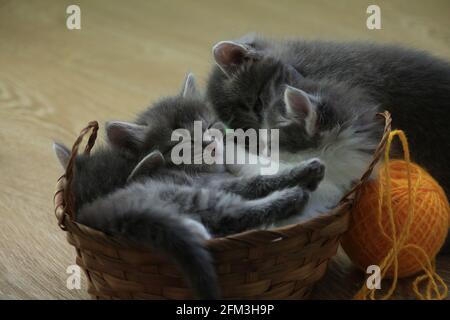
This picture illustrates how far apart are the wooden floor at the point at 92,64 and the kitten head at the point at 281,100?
308mm

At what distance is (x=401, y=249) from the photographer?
1.32m

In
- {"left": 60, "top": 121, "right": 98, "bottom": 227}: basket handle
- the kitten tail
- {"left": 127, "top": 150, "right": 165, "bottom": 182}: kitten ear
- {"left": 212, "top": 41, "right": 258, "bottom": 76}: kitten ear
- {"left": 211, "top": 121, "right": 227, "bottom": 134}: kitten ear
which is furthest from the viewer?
{"left": 212, "top": 41, "right": 258, "bottom": 76}: kitten ear

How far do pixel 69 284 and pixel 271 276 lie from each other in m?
0.58

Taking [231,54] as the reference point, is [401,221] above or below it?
below

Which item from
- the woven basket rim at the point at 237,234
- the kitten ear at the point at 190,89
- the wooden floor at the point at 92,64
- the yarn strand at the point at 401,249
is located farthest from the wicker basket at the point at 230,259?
the kitten ear at the point at 190,89

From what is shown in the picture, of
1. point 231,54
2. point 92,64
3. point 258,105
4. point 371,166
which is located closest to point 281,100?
point 258,105

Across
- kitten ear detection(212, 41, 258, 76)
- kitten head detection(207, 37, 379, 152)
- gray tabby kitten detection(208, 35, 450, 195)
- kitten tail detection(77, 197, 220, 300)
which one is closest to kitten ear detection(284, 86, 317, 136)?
kitten head detection(207, 37, 379, 152)

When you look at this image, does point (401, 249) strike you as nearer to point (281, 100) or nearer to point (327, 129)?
point (327, 129)

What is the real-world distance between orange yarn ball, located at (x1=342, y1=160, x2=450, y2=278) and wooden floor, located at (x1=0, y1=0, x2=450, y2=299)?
152mm

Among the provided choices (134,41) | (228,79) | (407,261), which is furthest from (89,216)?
(134,41)

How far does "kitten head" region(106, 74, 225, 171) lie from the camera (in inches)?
51.9

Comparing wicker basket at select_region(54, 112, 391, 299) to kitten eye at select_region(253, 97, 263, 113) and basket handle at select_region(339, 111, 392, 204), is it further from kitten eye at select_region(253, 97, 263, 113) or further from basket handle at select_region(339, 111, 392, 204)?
kitten eye at select_region(253, 97, 263, 113)

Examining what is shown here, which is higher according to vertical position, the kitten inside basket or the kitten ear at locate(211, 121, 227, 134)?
the kitten ear at locate(211, 121, 227, 134)

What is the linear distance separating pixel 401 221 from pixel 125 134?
65cm
